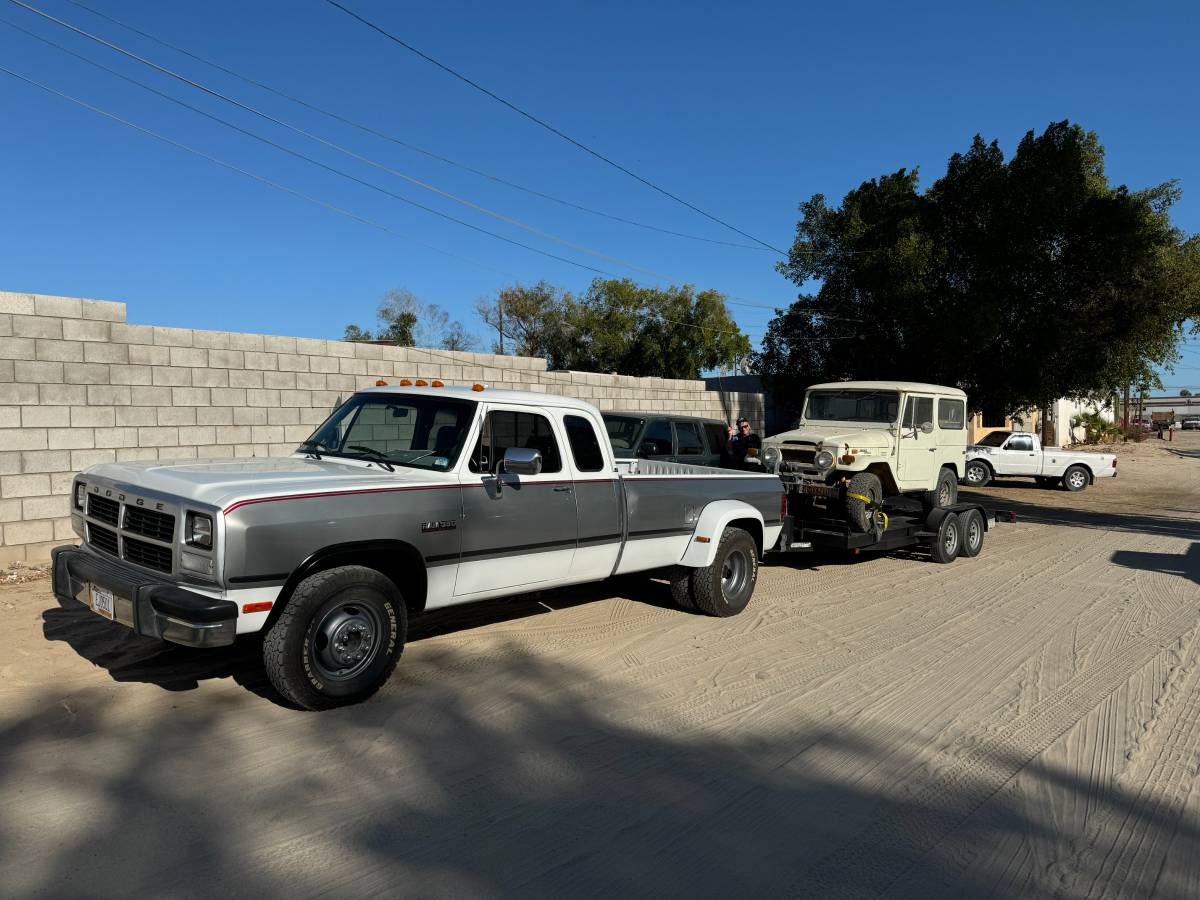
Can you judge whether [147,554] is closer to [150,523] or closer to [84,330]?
[150,523]

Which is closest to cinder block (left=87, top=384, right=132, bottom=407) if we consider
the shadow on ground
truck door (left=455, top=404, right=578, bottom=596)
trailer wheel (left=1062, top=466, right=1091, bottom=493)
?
the shadow on ground

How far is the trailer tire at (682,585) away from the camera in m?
7.63

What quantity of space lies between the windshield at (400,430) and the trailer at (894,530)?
4125mm

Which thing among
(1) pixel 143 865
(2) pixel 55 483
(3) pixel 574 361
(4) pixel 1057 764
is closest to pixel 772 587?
(4) pixel 1057 764

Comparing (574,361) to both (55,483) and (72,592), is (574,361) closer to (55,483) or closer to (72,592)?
(55,483)

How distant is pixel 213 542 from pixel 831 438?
807 centimetres

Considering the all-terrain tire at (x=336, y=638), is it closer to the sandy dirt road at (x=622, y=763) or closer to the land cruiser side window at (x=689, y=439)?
the sandy dirt road at (x=622, y=763)

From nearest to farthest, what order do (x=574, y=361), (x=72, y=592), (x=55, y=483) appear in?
(x=72, y=592)
(x=55, y=483)
(x=574, y=361)

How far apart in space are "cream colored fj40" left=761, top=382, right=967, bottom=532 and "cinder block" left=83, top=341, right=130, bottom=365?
747cm

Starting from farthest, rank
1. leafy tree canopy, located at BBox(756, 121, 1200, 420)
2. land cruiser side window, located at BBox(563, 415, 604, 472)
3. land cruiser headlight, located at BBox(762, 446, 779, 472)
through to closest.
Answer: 1. leafy tree canopy, located at BBox(756, 121, 1200, 420)
2. land cruiser headlight, located at BBox(762, 446, 779, 472)
3. land cruiser side window, located at BBox(563, 415, 604, 472)

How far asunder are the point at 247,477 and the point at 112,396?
18.4 feet

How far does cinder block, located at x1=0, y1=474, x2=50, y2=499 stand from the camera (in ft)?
27.9

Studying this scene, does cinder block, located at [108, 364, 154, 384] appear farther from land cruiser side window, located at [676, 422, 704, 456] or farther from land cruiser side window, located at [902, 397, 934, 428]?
land cruiser side window, located at [902, 397, 934, 428]

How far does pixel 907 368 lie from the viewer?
21859 mm
